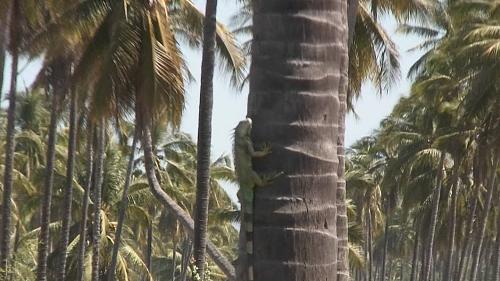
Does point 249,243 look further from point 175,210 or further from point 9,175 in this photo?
point 9,175

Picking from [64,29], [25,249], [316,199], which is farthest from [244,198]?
[25,249]

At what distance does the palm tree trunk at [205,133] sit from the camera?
1227cm

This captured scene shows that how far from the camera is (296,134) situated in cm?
397

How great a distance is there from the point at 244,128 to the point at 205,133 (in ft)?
27.1

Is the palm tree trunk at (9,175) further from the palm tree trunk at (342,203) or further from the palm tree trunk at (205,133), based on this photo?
the palm tree trunk at (342,203)

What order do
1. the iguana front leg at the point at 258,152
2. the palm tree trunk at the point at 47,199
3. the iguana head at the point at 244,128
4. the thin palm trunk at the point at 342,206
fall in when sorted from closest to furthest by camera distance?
the iguana front leg at the point at 258,152 → the iguana head at the point at 244,128 → the thin palm trunk at the point at 342,206 → the palm tree trunk at the point at 47,199

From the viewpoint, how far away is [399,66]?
18.2 meters

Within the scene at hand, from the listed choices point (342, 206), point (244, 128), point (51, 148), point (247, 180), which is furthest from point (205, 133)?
point (51, 148)

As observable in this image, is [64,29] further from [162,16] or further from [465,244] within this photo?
[465,244]

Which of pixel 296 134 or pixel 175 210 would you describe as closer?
pixel 296 134

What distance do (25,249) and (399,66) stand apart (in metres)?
10.3

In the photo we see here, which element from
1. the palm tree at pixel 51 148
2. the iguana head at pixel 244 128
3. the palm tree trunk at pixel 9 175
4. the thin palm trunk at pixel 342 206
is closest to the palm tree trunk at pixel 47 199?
the palm tree at pixel 51 148

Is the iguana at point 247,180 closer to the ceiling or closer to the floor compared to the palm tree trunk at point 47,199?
closer to the floor

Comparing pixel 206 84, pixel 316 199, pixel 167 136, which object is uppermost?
pixel 167 136
